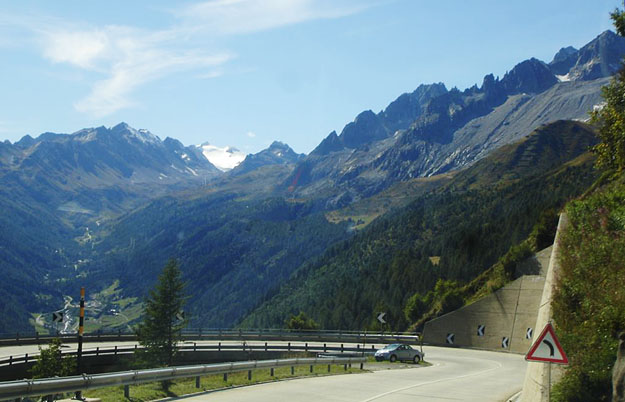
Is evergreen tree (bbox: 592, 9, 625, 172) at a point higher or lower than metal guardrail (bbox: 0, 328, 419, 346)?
higher

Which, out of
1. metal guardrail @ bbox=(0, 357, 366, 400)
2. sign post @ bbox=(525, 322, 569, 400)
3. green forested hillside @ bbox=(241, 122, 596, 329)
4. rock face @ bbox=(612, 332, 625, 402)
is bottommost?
metal guardrail @ bbox=(0, 357, 366, 400)

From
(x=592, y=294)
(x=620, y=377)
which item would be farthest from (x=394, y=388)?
(x=620, y=377)

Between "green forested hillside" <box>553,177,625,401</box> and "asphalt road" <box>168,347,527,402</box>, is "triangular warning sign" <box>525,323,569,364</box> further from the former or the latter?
"asphalt road" <box>168,347,527,402</box>

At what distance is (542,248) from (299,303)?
399 feet

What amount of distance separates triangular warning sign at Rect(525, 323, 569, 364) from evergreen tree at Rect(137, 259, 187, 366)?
1691 inches

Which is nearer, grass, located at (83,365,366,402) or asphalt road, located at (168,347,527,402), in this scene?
grass, located at (83,365,366,402)

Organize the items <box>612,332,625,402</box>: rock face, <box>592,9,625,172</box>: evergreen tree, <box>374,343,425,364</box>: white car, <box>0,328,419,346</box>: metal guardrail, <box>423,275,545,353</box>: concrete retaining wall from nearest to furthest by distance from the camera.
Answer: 1. <box>612,332,625,402</box>: rock face
2. <box>592,9,625,172</box>: evergreen tree
3. <box>374,343,425,364</box>: white car
4. <box>423,275,545,353</box>: concrete retaining wall
5. <box>0,328,419,346</box>: metal guardrail

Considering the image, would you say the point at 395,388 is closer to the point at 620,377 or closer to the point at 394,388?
the point at 394,388

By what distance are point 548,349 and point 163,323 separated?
4874 cm

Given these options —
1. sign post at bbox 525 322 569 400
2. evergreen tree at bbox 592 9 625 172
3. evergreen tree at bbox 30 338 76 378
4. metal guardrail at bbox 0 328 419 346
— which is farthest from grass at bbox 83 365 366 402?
metal guardrail at bbox 0 328 419 346

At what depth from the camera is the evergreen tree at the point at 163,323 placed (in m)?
52.2

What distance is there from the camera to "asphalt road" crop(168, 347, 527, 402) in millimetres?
19672

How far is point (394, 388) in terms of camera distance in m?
23.7

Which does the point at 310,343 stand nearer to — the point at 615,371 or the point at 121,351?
the point at 121,351
